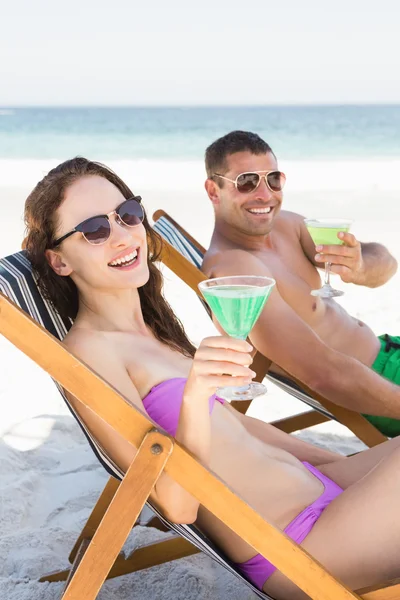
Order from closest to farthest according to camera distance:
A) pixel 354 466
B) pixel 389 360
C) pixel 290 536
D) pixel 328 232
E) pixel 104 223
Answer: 1. pixel 290 536
2. pixel 104 223
3. pixel 354 466
4. pixel 328 232
5. pixel 389 360

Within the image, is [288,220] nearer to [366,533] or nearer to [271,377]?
[271,377]

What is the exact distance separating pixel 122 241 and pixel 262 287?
56cm

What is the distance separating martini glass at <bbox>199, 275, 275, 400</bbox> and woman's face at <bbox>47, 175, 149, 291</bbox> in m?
0.39

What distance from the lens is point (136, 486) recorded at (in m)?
1.80

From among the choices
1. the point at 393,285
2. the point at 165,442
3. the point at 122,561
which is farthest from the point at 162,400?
the point at 393,285

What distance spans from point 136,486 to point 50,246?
0.84m

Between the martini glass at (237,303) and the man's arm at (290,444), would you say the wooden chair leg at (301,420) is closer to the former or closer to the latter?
the man's arm at (290,444)

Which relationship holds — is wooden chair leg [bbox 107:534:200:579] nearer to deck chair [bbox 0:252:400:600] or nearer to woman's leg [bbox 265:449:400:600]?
woman's leg [bbox 265:449:400:600]

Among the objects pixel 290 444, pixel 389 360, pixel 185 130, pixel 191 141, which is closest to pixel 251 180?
pixel 389 360

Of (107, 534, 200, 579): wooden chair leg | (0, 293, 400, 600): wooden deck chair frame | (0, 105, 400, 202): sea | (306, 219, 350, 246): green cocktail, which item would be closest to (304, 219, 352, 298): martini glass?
(306, 219, 350, 246): green cocktail

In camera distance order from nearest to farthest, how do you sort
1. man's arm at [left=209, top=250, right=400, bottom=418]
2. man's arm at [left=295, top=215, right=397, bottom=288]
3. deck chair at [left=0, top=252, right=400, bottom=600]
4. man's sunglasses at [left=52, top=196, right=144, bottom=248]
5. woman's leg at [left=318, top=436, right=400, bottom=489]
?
deck chair at [left=0, top=252, right=400, bottom=600], man's sunglasses at [left=52, top=196, right=144, bottom=248], woman's leg at [left=318, top=436, right=400, bottom=489], man's arm at [left=209, top=250, right=400, bottom=418], man's arm at [left=295, top=215, right=397, bottom=288]

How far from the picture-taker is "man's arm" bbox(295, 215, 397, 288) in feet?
11.2

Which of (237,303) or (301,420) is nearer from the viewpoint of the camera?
(237,303)

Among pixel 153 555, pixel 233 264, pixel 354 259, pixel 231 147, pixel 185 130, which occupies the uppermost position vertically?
pixel 185 130
